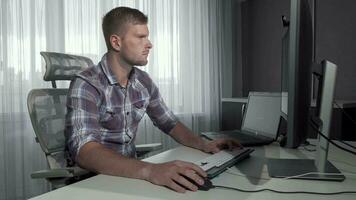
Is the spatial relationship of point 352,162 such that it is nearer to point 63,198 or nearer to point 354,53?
point 63,198

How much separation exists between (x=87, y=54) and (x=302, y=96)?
2.11 m

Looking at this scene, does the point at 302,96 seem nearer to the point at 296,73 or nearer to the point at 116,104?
the point at 296,73

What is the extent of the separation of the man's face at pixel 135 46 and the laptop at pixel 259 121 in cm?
57

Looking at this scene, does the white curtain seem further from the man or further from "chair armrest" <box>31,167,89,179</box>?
"chair armrest" <box>31,167,89,179</box>

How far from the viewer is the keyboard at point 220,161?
0.88 metres

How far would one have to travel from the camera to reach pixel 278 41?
10.6ft

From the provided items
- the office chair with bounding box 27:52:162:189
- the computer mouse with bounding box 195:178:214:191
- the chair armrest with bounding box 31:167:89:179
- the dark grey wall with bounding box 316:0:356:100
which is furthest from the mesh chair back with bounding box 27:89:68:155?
the dark grey wall with bounding box 316:0:356:100

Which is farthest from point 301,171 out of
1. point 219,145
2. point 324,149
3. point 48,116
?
point 48,116

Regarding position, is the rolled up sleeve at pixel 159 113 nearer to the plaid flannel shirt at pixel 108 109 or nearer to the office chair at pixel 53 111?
the plaid flannel shirt at pixel 108 109

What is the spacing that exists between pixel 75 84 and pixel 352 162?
1032 mm

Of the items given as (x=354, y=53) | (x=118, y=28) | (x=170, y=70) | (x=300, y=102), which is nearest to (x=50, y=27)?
(x=170, y=70)

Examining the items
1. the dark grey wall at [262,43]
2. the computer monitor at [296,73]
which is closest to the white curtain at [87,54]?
the dark grey wall at [262,43]

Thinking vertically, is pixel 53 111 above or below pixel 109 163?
above

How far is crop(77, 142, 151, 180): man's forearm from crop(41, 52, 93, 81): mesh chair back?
61 centimetres
